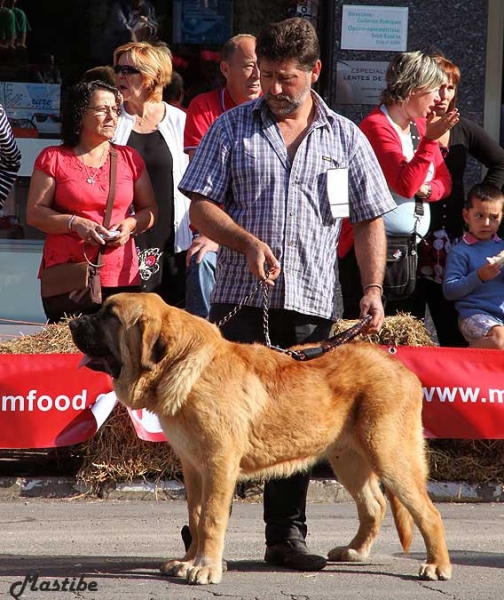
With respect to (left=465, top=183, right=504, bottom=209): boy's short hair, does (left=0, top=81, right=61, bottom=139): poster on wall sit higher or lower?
higher

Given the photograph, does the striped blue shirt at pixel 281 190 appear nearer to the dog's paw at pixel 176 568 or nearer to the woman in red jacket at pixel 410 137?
the dog's paw at pixel 176 568

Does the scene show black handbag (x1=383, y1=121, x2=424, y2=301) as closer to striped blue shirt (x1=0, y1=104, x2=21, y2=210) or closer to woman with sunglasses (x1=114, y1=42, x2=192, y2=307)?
woman with sunglasses (x1=114, y1=42, x2=192, y2=307)

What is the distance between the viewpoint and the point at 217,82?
1053 centimetres

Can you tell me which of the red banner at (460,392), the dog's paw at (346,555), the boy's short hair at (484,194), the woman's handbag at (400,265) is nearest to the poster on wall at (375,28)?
the boy's short hair at (484,194)

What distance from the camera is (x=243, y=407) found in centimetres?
523

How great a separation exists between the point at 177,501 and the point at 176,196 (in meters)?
2.12

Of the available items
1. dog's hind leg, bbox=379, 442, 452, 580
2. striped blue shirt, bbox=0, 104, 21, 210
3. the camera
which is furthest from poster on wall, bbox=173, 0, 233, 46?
dog's hind leg, bbox=379, 442, 452, 580

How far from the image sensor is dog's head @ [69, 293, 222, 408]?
16.8 ft

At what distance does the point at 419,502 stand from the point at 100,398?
2606 millimetres

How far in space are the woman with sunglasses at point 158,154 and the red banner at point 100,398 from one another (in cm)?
105

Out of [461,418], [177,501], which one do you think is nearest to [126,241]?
[177,501]

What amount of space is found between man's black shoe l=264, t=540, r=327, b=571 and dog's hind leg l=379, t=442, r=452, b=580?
52 cm

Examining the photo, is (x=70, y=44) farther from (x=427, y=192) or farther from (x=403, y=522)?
(x=403, y=522)

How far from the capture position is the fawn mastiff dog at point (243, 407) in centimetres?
514
